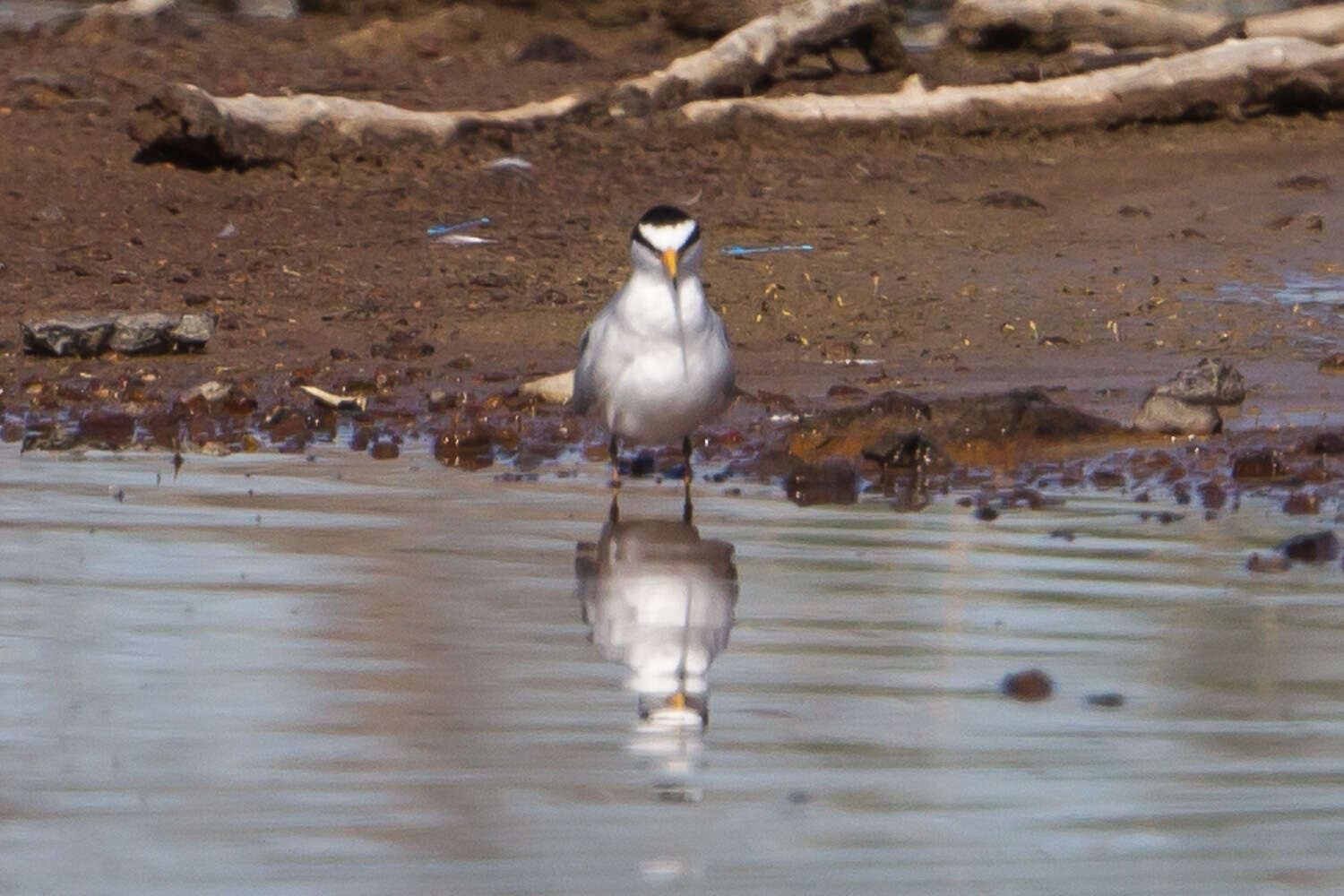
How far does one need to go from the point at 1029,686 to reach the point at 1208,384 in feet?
12.7

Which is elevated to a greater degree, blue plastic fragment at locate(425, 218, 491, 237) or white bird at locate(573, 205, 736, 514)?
blue plastic fragment at locate(425, 218, 491, 237)

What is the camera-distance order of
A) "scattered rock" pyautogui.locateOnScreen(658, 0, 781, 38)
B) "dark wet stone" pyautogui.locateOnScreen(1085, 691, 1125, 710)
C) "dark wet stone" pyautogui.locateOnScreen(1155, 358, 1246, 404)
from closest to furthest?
"dark wet stone" pyautogui.locateOnScreen(1085, 691, 1125, 710) → "dark wet stone" pyautogui.locateOnScreen(1155, 358, 1246, 404) → "scattered rock" pyautogui.locateOnScreen(658, 0, 781, 38)

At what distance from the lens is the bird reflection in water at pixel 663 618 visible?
3787mm

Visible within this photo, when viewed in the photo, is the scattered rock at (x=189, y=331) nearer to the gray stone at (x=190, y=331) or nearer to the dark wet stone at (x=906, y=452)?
the gray stone at (x=190, y=331)

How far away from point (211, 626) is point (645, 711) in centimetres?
113

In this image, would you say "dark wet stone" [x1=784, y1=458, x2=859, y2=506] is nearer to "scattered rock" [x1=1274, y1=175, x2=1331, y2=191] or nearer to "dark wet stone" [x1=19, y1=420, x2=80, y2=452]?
"dark wet stone" [x1=19, y1=420, x2=80, y2=452]

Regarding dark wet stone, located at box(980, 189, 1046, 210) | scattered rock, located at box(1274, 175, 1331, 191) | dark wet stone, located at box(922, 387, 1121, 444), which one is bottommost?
dark wet stone, located at box(922, 387, 1121, 444)

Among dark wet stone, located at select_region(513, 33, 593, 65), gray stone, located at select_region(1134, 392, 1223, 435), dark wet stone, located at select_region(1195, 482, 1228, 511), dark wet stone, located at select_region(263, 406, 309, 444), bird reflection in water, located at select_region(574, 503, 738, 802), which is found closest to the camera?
bird reflection in water, located at select_region(574, 503, 738, 802)

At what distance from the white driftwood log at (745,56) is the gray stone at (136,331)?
4.21 meters

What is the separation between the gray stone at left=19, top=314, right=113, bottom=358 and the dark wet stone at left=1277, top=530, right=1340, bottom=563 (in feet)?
→ 16.1

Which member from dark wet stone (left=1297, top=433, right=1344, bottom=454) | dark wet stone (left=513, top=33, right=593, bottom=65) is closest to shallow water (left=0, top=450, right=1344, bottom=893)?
dark wet stone (left=1297, top=433, right=1344, bottom=454)

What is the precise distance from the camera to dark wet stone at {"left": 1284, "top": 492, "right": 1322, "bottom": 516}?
6152 mm

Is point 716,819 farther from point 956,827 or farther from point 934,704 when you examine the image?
point 934,704

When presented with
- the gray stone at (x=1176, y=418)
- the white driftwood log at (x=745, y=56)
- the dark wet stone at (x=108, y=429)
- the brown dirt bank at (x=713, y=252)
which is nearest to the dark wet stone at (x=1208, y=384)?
the brown dirt bank at (x=713, y=252)
